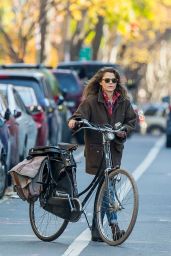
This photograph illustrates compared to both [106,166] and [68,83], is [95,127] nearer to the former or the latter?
[106,166]

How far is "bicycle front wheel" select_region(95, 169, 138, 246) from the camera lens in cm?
1117

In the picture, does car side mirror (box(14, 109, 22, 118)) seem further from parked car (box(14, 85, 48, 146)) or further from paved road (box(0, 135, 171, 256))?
parked car (box(14, 85, 48, 146))

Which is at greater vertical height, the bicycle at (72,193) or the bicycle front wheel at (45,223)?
the bicycle at (72,193)

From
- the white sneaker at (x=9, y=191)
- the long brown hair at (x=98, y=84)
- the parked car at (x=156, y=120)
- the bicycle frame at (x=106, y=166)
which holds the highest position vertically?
the long brown hair at (x=98, y=84)

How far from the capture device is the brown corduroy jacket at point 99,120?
11.7 m

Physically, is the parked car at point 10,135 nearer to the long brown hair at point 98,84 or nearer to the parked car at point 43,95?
the parked car at point 43,95

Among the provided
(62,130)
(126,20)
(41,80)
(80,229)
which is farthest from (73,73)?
(80,229)

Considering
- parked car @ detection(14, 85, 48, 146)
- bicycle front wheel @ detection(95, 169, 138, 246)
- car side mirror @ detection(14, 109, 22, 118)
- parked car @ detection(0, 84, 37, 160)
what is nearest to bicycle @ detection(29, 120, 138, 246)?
bicycle front wheel @ detection(95, 169, 138, 246)

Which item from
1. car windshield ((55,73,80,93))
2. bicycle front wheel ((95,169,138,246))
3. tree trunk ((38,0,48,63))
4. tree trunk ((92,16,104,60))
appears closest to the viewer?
bicycle front wheel ((95,169,138,246))

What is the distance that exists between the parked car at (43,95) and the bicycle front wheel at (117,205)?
11.7 metres

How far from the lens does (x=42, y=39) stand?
134ft

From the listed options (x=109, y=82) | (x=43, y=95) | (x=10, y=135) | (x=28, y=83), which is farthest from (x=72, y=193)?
(x=43, y=95)

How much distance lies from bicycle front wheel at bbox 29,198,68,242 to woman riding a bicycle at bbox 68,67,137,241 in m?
0.34

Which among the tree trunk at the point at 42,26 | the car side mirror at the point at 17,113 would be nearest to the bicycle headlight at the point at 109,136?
the car side mirror at the point at 17,113
